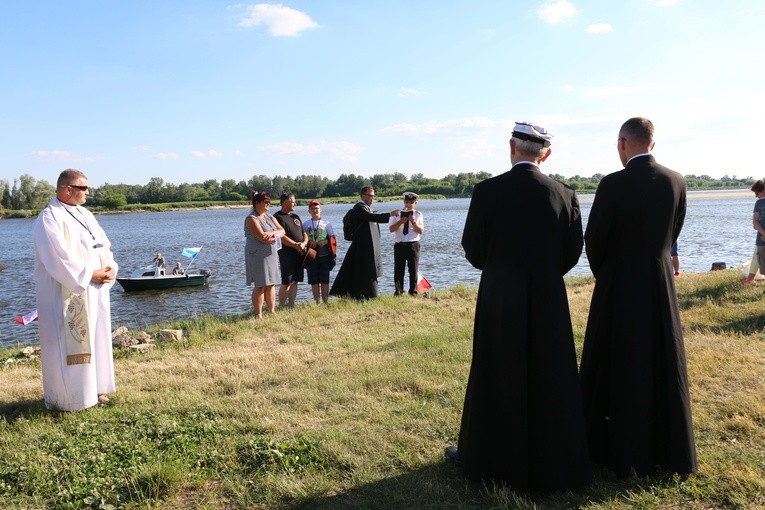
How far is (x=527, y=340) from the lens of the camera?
3.53 metres

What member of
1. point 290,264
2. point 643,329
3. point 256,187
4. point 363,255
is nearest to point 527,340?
point 643,329

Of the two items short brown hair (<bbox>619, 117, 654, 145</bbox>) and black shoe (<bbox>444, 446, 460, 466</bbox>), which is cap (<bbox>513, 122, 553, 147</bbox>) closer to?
short brown hair (<bbox>619, 117, 654, 145</bbox>)

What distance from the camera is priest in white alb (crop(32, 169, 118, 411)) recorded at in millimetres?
5258

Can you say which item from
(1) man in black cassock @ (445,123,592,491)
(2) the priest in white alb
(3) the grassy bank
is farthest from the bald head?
(2) the priest in white alb

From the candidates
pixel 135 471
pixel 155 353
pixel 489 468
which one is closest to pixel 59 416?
pixel 135 471

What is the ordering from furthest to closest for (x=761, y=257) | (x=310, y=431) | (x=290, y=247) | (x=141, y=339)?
(x=761, y=257) < (x=290, y=247) < (x=141, y=339) < (x=310, y=431)

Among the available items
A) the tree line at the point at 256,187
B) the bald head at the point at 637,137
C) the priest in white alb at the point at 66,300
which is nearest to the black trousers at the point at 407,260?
the priest in white alb at the point at 66,300

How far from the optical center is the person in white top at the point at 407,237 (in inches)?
428

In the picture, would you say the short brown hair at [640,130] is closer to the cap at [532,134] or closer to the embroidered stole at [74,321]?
the cap at [532,134]

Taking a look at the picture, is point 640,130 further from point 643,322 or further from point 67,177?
point 67,177

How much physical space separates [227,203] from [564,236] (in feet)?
416

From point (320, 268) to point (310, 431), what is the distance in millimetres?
6273

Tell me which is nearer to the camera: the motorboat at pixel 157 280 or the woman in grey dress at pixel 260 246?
the woman in grey dress at pixel 260 246

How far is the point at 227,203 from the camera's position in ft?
411
